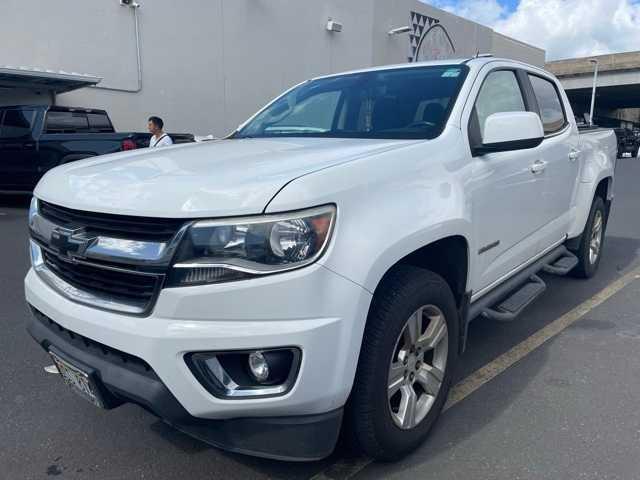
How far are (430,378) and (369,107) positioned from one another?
1629 millimetres

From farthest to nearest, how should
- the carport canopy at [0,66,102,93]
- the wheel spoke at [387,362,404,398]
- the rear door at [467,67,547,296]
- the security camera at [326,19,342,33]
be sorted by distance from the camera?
the security camera at [326,19,342,33]
the carport canopy at [0,66,102,93]
the rear door at [467,67,547,296]
the wheel spoke at [387,362,404,398]

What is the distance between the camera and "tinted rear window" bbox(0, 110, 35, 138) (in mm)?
9430

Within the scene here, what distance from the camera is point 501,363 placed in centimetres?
333

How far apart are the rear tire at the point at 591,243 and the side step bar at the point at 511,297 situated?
107cm

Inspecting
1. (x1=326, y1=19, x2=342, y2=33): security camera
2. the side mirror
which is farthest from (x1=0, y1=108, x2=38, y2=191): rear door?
(x1=326, y1=19, x2=342, y2=33): security camera

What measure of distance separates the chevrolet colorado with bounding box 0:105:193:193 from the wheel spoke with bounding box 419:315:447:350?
26.5ft

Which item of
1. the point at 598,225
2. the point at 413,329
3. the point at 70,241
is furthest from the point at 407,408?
the point at 598,225

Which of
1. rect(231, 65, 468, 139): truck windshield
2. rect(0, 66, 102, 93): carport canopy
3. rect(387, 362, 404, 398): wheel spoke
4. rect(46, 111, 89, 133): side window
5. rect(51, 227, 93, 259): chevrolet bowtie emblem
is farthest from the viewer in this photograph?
rect(0, 66, 102, 93): carport canopy

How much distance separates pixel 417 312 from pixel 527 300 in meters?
1.34

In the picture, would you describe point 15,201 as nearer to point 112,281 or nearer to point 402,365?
point 112,281

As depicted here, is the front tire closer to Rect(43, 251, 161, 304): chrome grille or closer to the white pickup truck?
the white pickup truck

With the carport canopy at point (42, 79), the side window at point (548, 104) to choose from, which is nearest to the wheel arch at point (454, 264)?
the side window at point (548, 104)

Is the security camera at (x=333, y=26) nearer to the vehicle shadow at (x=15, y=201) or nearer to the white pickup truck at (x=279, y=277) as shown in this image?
the vehicle shadow at (x=15, y=201)

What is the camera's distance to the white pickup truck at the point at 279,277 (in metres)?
1.76
